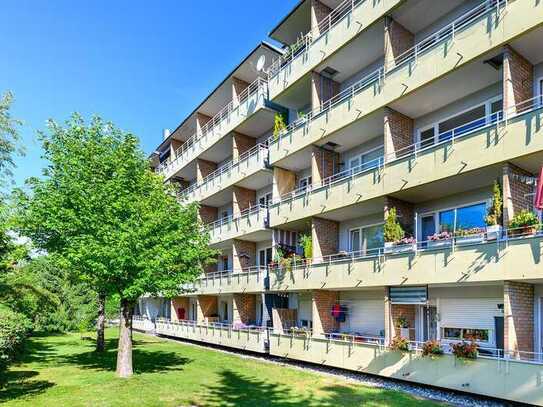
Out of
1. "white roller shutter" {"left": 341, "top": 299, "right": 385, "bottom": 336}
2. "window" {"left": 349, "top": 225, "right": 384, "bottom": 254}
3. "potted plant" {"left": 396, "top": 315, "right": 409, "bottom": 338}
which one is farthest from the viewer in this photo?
"window" {"left": 349, "top": 225, "right": 384, "bottom": 254}

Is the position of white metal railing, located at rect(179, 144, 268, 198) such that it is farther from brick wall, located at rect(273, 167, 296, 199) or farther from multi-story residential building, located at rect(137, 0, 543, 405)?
brick wall, located at rect(273, 167, 296, 199)

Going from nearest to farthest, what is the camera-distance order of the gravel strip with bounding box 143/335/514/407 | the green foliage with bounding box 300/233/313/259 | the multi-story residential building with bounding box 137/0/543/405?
the multi-story residential building with bounding box 137/0/543/405 → the gravel strip with bounding box 143/335/514/407 → the green foliage with bounding box 300/233/313/259

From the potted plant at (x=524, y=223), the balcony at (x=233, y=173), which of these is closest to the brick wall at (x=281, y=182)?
the balcony at (x=233, y=173)

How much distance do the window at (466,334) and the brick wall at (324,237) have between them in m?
7.27

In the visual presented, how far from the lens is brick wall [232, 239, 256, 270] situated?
31359 millimetres

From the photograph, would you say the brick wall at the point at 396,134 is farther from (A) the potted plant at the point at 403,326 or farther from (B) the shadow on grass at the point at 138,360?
(B) the shadow on grass at the point at 138,360

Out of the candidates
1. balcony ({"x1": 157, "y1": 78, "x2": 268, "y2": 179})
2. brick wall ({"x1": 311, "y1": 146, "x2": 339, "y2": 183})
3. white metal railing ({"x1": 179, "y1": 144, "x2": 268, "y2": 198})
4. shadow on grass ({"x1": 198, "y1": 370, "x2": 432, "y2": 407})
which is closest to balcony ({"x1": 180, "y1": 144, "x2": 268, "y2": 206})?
white metal railing ({"x1": 179, "y1": 144, "x2": 268, "y2": 198})

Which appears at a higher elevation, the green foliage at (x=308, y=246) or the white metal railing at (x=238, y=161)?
the white metal railing at (x=238, y=161)

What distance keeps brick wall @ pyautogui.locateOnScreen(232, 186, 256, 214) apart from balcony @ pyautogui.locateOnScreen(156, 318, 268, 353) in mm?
8112

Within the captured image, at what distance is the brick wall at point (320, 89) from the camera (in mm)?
23500

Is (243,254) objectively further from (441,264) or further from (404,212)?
(441,264)

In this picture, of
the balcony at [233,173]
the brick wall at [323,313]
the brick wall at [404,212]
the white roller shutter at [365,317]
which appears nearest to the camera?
the brick wall at [404,212]

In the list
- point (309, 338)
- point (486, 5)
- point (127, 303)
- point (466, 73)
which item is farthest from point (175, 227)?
point (486, 5)

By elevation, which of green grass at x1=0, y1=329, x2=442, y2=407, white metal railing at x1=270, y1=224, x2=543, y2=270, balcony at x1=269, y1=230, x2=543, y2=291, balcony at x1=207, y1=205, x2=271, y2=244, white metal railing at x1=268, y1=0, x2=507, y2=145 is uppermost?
white metal railing at x1=268, y1=0, x2=507, y2=145
